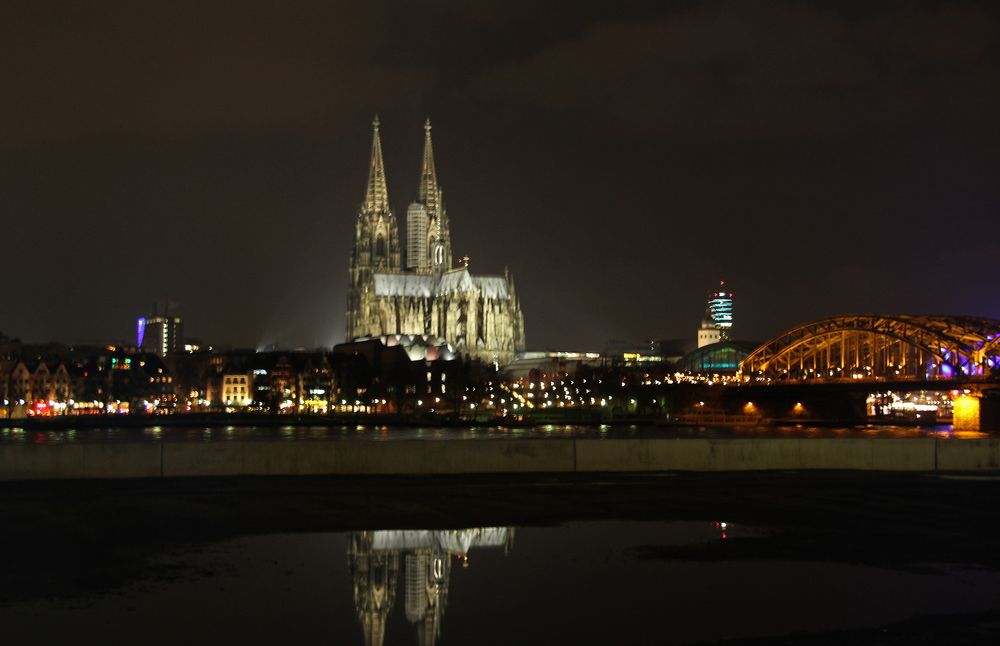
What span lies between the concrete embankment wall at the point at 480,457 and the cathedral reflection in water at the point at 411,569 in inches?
402

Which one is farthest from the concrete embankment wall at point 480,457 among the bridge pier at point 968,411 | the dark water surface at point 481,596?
the bridge pier at point 968,411

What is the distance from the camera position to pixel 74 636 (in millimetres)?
14961

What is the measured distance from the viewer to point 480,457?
34.2 m

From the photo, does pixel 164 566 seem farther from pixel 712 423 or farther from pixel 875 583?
pixel 712 423

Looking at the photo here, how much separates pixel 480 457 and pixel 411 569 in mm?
14586

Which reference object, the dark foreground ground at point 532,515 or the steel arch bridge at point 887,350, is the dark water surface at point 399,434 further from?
the dark foreground ground at point 532,515

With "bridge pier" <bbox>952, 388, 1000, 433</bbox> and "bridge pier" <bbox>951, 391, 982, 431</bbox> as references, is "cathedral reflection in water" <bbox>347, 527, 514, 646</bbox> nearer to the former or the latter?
"bridge pier" <bbox>952, 388, 1000, 433</bbox>

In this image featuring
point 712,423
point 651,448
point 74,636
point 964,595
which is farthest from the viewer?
point 712,423

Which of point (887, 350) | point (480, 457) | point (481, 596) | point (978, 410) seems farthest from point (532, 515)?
point (887, 350)

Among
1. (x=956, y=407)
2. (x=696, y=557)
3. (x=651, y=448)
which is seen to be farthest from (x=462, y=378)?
(x=696, y=557)

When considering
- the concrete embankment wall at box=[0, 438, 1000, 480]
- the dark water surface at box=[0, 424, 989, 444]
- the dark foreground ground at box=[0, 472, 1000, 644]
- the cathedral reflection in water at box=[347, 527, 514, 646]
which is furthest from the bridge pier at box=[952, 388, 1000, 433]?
the cathedral reflection in water at box=[347, 527, 514, 646]

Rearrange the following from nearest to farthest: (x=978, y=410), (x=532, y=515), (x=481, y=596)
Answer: (x=481, y=596) < (x=532, y=515) < (x=978, y=410)

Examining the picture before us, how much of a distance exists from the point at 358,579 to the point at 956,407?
92809 millimetres

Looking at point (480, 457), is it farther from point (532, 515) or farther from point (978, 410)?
point (978, 410)
